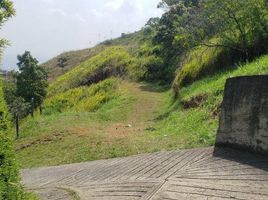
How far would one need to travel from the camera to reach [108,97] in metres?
29.9

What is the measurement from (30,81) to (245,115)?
2747 cm

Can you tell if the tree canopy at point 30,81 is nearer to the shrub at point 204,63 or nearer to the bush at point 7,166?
the shrub at point 204,63

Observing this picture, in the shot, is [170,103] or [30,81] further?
[30,81]

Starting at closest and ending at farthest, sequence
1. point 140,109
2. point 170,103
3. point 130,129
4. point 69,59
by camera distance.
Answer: point 130,129 < point 170,103 < point 140,109 < point 69,59

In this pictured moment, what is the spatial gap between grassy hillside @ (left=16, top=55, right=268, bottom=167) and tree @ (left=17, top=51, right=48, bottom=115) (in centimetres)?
1033

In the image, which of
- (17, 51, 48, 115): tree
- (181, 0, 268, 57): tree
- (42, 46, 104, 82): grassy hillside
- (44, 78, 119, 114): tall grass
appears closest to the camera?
(181, 0, 268, 57): tree

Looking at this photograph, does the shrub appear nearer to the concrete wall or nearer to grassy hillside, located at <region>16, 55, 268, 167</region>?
grassy hillside, located at <region>16, 55, 268, 167</region>

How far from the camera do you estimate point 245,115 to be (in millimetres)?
Result: 8742

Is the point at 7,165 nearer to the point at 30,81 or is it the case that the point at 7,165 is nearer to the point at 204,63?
the point at 204,63

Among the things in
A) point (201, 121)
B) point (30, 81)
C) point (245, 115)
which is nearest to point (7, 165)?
point (245, 115)

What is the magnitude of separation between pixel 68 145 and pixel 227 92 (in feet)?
27.0

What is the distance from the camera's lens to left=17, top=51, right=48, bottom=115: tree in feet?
113

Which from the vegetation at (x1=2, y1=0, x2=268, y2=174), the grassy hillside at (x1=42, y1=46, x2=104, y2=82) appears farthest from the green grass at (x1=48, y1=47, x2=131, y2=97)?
the grassy hillside at (x1=42, y1=46, x2=104, y2=82)

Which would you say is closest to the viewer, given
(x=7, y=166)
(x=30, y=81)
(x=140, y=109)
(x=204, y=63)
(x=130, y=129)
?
(x=7, y=166)
